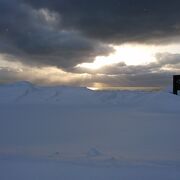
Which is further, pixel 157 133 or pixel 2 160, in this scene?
pixel 157 133

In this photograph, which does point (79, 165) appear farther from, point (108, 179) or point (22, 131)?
point (22, 131)

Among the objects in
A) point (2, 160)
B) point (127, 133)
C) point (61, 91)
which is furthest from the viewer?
point (61, 91)

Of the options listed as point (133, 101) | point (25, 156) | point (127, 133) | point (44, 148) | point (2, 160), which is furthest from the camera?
point (133, 101)

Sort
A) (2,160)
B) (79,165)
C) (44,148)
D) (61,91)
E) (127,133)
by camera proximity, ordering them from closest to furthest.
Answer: (79,165) → (2,160) → (44,148) → (127,133) → (61,91)

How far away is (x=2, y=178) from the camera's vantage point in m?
3.68

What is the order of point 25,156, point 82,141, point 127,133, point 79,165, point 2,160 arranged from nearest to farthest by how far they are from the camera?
point 79,165, point 2,160, point 25,156, point 82,141, point 127,133

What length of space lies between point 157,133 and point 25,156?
10.7ft

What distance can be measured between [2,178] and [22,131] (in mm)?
3644

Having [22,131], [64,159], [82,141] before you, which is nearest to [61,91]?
[22,131]

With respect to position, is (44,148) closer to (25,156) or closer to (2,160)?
(25,156)

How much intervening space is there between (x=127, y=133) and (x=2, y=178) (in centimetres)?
375

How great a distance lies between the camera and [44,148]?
220 inches

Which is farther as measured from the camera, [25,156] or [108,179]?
[25,156]

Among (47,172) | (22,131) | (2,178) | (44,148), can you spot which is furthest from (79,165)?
(22,131)
